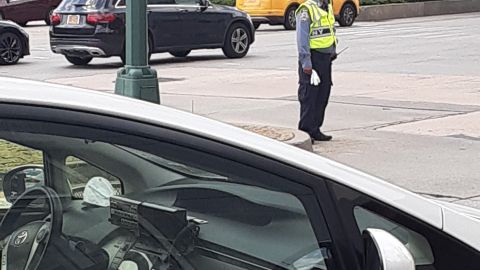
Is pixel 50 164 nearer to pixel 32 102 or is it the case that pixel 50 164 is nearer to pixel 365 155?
pixel 32 102

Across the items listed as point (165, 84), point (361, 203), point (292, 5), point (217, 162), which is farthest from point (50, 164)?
point (292, 5)

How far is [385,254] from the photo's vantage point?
7.51ft

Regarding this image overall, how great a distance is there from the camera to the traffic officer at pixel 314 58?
31.1 feet

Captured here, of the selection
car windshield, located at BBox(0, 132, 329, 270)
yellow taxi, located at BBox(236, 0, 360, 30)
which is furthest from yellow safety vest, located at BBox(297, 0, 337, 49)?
yellow taxi, located at BBox(236, 0, 360, 30)

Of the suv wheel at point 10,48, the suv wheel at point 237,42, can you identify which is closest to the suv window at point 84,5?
the suv wheel at point 10,48

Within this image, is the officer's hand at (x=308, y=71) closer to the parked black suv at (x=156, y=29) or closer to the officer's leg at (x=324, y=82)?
the officer's leg at (x=324, y=82)

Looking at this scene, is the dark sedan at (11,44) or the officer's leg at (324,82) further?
the dark sedan at (11,44)

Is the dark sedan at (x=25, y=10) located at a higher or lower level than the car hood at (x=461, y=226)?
lower

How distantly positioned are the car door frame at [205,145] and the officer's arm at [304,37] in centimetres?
711

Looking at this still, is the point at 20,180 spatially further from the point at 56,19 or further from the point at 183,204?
the point at 56,19

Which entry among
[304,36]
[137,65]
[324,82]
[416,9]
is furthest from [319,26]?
[416,9]

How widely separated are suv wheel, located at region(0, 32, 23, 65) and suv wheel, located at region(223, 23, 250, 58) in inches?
173

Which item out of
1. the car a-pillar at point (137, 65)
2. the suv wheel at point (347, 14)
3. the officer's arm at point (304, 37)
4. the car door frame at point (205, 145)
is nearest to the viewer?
the car door frame at point (205, 145)

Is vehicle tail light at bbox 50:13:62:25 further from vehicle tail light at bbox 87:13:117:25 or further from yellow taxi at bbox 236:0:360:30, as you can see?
Answer: yellow taxi at bbox 236:0:360:30
